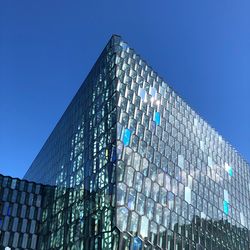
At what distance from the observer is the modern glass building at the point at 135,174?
40375mm

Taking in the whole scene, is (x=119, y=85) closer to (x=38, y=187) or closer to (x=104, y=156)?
(x=104, y=156)

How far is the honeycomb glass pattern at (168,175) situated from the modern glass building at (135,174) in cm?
14

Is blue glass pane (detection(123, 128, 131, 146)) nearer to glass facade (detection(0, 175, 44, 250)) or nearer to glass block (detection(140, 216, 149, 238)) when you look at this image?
glass block (detection(140, 216, 149, 238))

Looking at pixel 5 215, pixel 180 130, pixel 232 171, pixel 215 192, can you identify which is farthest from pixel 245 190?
pixel 5 215

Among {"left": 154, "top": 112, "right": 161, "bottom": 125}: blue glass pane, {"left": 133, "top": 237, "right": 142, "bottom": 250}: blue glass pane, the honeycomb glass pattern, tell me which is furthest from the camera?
{"left": 154, "top": 112, "right": 161, "bottom": 125}: blue glass pane

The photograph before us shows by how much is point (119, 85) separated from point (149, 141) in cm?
714

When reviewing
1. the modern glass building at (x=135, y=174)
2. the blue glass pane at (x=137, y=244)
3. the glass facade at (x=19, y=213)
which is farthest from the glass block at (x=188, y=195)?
the glass facade at (x=19, y=213)

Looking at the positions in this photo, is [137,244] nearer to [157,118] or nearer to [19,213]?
[157,118]

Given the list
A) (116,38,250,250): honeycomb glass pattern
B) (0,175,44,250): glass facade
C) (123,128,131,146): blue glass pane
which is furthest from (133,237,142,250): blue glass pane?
(0,175,44,250): glass facade

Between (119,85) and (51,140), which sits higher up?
(51,140)

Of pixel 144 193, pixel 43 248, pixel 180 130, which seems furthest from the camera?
pixel 180 130

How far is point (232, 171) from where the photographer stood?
68.2m

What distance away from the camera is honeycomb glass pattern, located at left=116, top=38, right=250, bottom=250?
40906 mm

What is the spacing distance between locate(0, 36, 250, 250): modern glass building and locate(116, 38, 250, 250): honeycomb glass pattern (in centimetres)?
14
